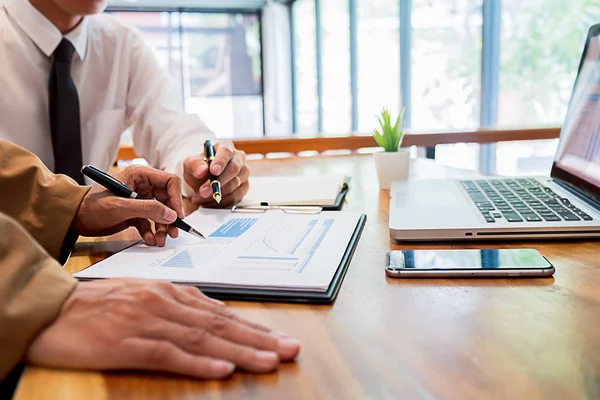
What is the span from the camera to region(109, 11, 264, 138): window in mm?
8344

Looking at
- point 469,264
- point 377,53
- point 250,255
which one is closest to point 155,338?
point 250,255

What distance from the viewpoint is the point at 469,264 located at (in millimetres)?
639

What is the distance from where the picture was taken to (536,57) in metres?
3.52

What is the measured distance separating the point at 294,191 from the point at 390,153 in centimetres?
22

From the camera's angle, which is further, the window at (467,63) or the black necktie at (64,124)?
the window at (467,63)

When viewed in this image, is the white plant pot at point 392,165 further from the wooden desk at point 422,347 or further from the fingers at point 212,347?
the fingers at point 212,347

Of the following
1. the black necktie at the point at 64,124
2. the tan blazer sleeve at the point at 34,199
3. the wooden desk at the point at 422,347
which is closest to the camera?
the wooden desk at the point at 422,347

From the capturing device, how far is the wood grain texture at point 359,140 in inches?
79.1

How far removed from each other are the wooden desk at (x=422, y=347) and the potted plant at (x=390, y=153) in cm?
55

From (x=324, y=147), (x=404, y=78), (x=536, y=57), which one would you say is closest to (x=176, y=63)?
(x=404, y=78)

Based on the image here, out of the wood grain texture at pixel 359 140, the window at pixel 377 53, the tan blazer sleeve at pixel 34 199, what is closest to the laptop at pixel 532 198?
the tan blazer sleeve at pixel 34 199

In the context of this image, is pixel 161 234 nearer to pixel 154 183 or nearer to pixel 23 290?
pixel 154 183

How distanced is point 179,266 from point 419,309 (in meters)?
0.28

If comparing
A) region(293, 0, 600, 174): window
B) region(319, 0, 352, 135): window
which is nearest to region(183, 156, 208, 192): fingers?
region(293, 0, 600, 174): window
